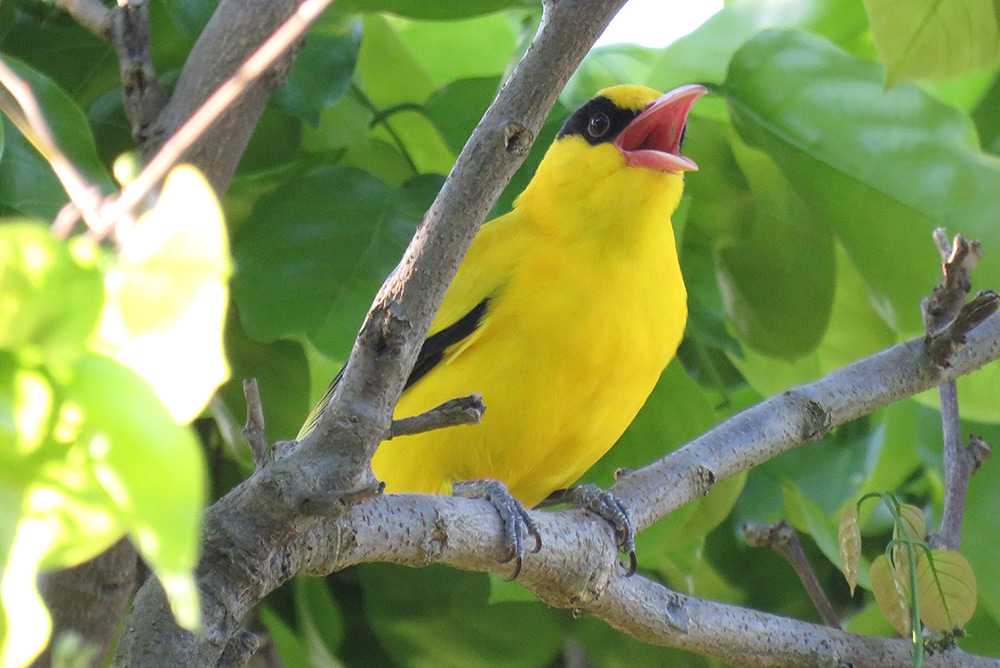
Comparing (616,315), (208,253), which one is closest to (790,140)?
(616,315)

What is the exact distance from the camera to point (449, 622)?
146 centimetres

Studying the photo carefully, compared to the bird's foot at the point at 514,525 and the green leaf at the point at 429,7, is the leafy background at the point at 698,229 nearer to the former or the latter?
the green leaf at the point at 429,7

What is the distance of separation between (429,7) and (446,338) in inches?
17.9

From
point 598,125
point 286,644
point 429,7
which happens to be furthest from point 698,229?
point 286,644

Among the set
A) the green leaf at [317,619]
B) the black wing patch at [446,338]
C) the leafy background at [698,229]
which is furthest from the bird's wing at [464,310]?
the green leaf at [317,619]

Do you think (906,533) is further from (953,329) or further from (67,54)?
(67,54)

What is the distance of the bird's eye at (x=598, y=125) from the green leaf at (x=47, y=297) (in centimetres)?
147

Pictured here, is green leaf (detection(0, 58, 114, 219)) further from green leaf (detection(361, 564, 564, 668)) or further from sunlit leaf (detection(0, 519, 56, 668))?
sunlit leaf (detection(0, 519, 56, 668))

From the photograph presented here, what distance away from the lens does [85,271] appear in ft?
Result: 0.97

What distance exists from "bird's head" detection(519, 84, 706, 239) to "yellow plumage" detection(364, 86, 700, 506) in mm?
53

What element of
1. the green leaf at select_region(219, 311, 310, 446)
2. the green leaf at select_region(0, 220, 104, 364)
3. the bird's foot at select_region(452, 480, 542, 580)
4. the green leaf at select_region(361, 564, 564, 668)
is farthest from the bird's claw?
the green leaf at select_region(0, 220, 104, 364)

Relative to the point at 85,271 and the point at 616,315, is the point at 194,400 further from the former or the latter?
the point at 616,315

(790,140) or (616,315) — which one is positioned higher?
(790,140)

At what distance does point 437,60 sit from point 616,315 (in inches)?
25.0
